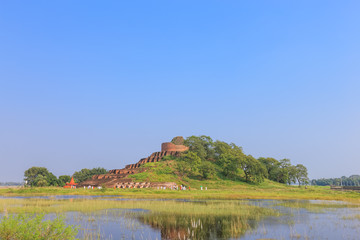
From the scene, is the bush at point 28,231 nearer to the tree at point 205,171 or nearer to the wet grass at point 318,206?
the wet grass at point 318,206

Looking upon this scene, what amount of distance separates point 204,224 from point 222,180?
67559mm

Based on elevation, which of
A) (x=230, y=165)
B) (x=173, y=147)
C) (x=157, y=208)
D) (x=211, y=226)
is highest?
(x=173, y=147)

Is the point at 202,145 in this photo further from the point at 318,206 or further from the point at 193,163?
the point at 318,206

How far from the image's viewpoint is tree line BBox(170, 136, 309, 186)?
287 ft

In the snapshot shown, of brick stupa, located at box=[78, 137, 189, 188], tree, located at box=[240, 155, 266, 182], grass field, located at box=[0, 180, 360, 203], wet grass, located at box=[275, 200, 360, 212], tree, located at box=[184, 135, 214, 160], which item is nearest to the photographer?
wet grass, located at box=[275, 200, 360, 212]

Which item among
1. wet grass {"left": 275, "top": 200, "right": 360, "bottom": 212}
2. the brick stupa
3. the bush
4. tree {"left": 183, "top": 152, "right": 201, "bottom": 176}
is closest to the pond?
the bush

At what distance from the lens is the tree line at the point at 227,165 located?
8750cm

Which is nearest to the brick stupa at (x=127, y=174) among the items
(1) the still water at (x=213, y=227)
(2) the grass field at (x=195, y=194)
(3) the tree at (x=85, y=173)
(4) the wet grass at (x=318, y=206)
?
(2) the grass field at (x=195, y=194)

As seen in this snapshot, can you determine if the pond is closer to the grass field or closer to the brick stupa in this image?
the grass field

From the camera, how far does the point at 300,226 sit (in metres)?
18.8

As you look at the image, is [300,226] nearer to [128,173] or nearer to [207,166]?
[207,166]

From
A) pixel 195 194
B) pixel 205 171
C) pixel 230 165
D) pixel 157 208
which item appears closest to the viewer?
pixel 157 208

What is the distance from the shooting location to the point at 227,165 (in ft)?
291

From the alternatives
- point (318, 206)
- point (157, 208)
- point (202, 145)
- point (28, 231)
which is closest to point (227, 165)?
point (202, 145)
